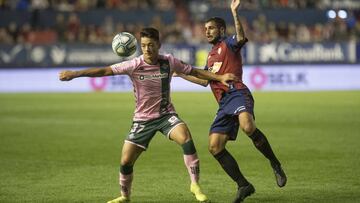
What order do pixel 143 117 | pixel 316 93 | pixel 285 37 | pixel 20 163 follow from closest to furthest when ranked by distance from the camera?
1. pixel 143 117
2. pixel 20 163
3. pixel 316 93
4. pixel 285 37

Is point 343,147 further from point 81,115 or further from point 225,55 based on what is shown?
point 81,115

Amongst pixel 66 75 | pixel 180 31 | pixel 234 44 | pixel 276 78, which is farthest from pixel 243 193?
pixel 180 31

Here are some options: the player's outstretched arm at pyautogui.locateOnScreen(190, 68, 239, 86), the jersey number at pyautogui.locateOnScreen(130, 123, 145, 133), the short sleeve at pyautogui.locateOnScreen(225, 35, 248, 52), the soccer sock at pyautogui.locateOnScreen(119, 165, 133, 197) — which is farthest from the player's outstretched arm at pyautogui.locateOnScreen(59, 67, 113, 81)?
the short sleeve at pyautogui.locateOnScreen(225, 35, 248, 52)

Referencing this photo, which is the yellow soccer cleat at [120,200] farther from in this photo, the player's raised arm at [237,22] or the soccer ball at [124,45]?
the player's raised arm at [237,22]

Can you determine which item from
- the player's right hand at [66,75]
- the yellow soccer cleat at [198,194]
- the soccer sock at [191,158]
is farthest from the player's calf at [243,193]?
the player's right hand at [66,75]

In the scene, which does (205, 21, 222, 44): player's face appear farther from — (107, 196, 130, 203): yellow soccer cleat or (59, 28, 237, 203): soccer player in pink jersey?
(107, 196, 130, 203): yellow soccer cleat

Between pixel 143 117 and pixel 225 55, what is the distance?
1.23 metres

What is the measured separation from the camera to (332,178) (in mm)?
10328

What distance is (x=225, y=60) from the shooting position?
9.06 m

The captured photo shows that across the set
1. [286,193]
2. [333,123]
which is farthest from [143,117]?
[333,123]

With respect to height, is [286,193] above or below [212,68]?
below

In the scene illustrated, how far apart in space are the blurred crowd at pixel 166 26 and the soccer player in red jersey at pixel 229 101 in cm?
1914

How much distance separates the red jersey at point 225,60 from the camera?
904cm

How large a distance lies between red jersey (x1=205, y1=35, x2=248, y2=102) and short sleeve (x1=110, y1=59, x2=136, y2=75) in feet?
3.50
